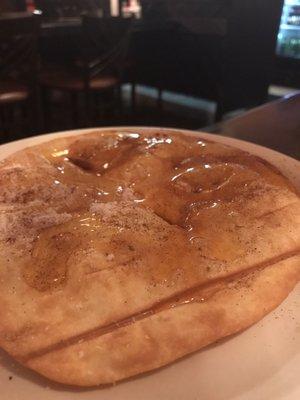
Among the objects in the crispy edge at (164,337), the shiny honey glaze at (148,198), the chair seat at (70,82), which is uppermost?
the shiny honey glaze at (148,198)

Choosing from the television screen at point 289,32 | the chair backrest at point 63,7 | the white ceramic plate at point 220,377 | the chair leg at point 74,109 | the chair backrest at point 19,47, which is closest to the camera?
the white ceramic plate at point 220,377

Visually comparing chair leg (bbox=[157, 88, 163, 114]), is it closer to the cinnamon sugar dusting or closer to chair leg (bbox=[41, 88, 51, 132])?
chair leg (bbox=[41, 88, 51, 132])

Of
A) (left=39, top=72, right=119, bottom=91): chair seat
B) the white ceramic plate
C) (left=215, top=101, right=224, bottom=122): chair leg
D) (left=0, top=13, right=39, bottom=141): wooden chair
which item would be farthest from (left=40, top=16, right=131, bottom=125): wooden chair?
the white ceramic plate

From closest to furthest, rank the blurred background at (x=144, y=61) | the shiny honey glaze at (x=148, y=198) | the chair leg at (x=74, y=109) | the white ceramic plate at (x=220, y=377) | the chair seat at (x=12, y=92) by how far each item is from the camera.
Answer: the white ceramic plate at (x=220, y=377) → the shiny honey glaze at (x=148, y=198) → the chair seat at (x=12, y=92) → the blurred background at (x=144, y=61) → the chair leg at (x=74, y=109)

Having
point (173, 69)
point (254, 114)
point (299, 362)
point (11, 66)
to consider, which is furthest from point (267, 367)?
point (173, 69)

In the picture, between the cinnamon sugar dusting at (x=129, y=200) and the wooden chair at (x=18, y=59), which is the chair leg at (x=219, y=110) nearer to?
the wooden chair at (x=18, y=59)

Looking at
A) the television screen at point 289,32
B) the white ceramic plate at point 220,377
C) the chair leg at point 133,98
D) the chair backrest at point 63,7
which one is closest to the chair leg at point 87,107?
the chair leg at point 133,98
